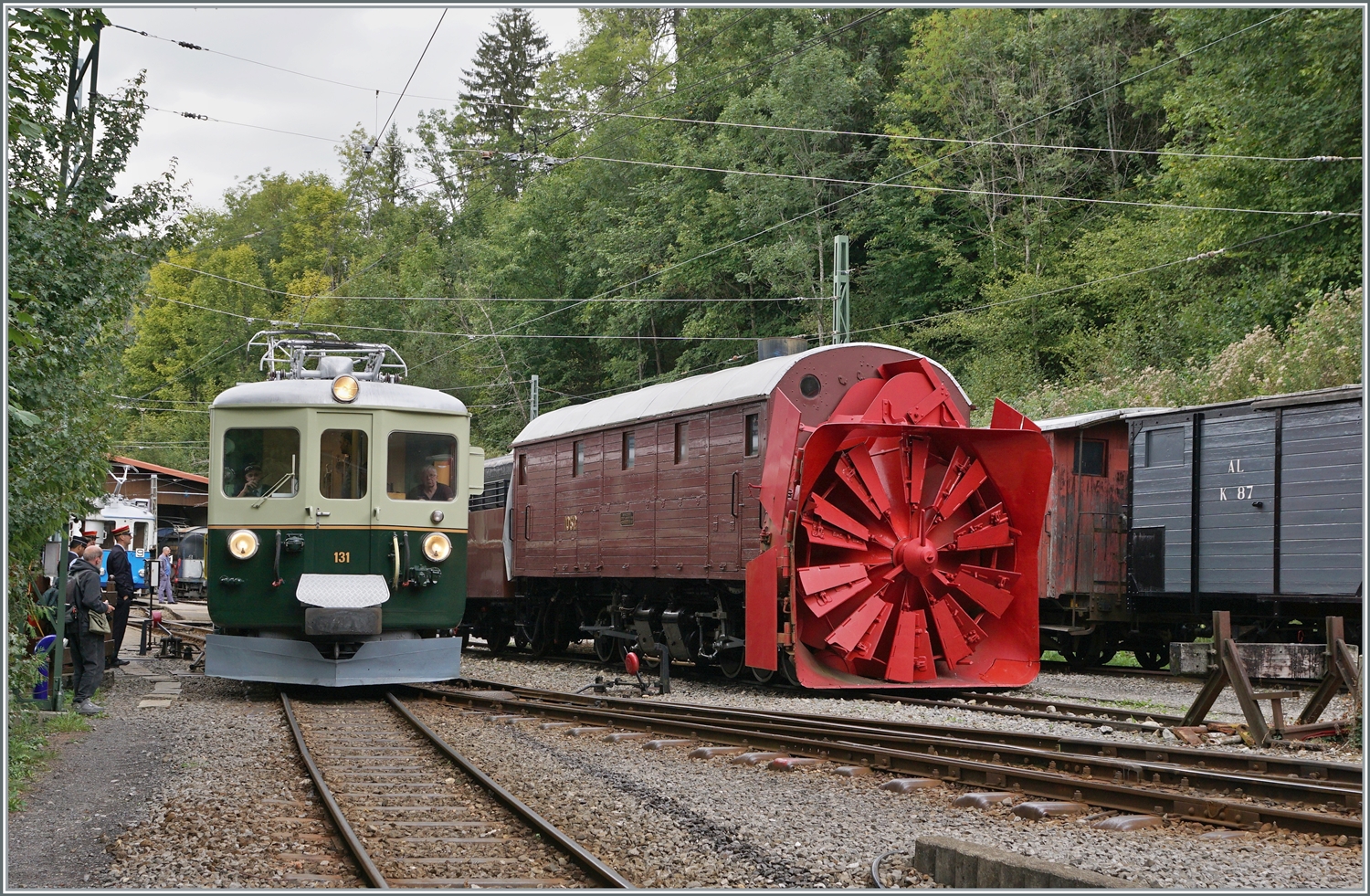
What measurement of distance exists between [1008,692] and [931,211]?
78.9ft

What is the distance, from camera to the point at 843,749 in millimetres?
9750

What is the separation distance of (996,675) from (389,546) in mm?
6538

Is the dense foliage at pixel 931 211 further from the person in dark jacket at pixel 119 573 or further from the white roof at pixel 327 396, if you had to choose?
the white roof at pixel 327 396

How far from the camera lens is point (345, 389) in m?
14.1

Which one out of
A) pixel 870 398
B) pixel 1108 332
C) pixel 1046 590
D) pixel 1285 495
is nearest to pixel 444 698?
pixel 870 398

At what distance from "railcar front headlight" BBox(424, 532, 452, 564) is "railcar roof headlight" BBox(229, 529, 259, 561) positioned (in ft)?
5.67

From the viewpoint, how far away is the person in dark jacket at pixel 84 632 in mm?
12812

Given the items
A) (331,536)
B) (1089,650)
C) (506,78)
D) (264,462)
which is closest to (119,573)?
(264,462)

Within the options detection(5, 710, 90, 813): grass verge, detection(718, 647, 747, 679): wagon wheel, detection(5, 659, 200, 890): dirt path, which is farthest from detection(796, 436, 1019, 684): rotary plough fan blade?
detection(5, 710, 90, 813): grass verge

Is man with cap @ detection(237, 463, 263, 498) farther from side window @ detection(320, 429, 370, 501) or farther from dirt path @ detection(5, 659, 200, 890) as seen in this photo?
dirt path @ detection(5, 659, 200, 890)

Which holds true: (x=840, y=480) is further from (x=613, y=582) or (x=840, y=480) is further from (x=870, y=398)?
(x=613, y=582)

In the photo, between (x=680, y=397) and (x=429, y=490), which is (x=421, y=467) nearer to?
(x=429, y=490)

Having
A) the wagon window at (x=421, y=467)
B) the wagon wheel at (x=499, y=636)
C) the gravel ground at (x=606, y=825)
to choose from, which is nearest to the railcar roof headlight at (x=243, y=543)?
the wagon window at (x=421, y=467)

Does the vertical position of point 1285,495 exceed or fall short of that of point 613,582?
it exceeds it
